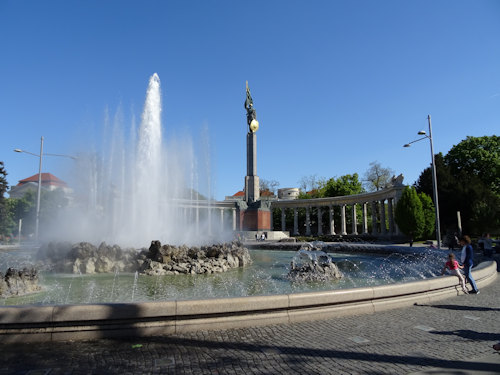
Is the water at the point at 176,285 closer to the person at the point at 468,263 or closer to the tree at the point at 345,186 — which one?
the person at the point at 468,263

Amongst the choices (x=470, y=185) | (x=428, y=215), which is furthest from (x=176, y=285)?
(x=470, y=185)

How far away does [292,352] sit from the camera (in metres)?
5.36

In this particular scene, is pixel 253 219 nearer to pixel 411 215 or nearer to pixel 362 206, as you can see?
pixel 411 215

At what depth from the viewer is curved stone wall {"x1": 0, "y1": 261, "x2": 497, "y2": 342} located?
5637 millimetres

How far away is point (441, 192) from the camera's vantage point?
157 feet

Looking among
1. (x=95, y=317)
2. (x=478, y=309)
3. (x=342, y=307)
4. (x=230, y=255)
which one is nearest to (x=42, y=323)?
(x=95, y=317)

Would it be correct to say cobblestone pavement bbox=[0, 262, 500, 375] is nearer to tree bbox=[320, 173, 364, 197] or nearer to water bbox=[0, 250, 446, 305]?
water bbox=[0, 250, 446, 305]

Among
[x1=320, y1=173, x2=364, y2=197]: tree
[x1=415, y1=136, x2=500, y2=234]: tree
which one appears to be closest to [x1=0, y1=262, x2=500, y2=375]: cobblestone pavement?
[x1=415, y1=136, x2=500, y2=234]: tree

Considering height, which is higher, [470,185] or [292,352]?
[470,185]

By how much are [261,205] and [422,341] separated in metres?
43.5

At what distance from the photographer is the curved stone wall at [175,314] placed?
18.5ft

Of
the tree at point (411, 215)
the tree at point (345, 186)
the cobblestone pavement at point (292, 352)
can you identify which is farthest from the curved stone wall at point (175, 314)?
the tree at point (345, 186)

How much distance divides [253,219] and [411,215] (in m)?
20.8

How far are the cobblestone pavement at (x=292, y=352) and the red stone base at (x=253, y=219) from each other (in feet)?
136
